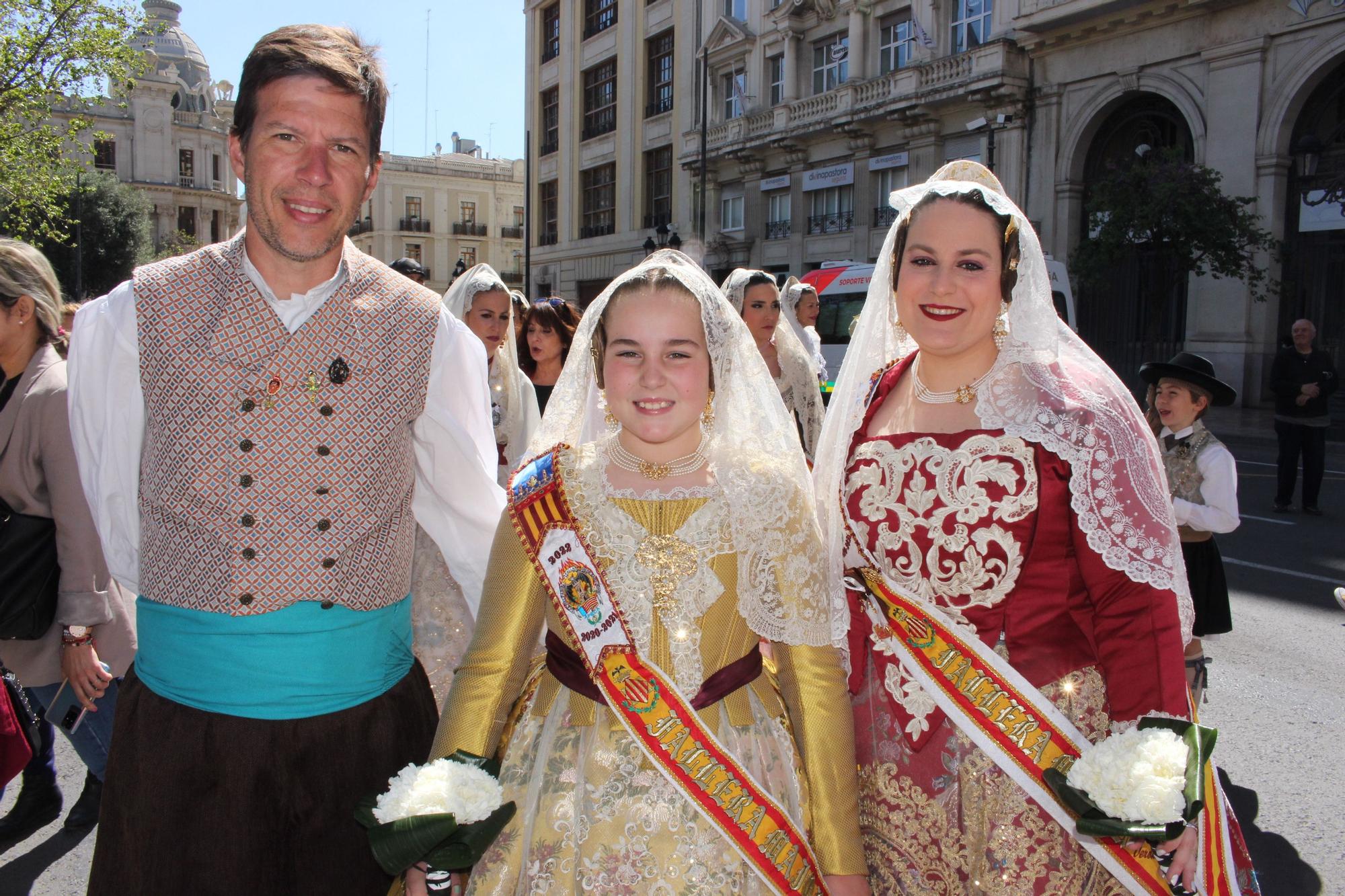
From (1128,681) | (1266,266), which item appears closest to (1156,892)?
(1128,681)

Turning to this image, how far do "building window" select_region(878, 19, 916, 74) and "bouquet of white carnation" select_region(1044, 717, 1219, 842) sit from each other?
74.1 feet

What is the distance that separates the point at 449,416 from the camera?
2037 millimetres

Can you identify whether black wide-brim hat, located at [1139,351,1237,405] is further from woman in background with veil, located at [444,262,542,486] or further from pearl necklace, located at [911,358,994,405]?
woman in background with veil, located at [444,262,542,486]

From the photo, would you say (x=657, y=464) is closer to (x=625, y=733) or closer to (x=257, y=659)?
(x=625, y=733)

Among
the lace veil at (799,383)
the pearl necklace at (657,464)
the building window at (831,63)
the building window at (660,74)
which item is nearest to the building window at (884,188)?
the building window at (831,63)

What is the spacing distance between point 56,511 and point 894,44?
76.5 ft

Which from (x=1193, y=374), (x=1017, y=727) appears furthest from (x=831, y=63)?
(x=1017, y=727)

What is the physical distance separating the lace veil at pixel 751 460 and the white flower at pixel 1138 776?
550 mm

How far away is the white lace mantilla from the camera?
1.96 m

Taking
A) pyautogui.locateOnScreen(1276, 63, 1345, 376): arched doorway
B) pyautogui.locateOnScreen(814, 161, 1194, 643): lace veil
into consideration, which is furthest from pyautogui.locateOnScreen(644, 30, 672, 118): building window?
pyautogui.locateOnScreen(814, 161, 1194, 643): lace veil

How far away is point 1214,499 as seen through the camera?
13.4 ft

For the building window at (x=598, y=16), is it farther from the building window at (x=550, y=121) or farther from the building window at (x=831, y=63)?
the building window at (x=831, y=63)

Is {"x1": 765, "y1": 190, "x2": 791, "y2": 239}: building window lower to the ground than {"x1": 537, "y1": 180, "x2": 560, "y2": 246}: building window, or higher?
lower

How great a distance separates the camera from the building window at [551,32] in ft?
121
